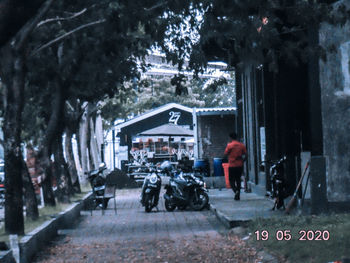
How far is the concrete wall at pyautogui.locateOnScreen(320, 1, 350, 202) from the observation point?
15805mm

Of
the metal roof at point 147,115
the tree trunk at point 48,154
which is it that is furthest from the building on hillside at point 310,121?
the metal roof at point 147,115

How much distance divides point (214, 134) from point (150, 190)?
16.9m

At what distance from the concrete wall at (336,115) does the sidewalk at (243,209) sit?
1282 mm

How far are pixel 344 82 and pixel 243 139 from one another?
47.2 ft

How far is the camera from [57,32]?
818 inches

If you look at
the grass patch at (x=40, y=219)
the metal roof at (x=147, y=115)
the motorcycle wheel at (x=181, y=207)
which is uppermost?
the metal roof at (x=147, y=115)

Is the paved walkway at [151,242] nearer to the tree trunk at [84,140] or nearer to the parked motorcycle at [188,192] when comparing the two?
the parked motorcycle at [188,192]

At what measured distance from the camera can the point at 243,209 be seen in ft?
61.0

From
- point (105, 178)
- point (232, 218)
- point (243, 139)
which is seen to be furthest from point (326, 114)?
point (243, 139)

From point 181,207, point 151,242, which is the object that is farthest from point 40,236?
point 181,207

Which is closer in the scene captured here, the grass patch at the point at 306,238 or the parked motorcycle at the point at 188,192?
the grass patch at the point at 306,238

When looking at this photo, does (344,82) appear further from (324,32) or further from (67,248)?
(67,248)

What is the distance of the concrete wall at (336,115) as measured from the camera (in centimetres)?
1580

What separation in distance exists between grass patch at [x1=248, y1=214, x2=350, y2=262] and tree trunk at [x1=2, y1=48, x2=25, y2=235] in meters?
4.05
